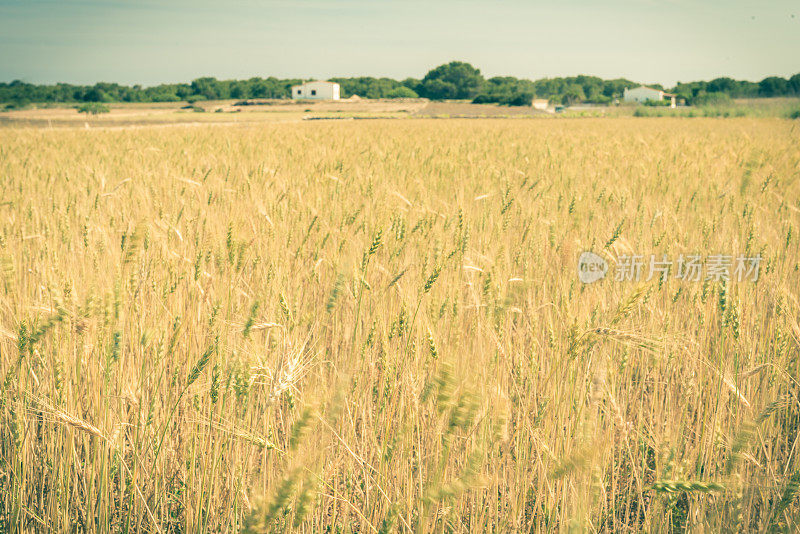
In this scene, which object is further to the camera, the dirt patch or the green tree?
the green tree

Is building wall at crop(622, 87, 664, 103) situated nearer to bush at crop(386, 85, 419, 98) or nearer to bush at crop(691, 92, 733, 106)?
bush at crop(386, 85, 419, 98)

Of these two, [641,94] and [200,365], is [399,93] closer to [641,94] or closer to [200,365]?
[641,94]

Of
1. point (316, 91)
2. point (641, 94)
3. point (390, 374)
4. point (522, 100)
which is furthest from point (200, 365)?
point (641, 94)

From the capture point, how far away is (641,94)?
8000 centimetres

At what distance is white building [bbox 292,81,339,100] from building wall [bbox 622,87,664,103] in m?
44.9

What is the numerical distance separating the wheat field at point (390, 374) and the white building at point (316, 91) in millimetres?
76937

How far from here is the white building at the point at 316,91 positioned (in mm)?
75562

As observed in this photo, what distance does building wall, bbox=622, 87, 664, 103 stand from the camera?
7812cm

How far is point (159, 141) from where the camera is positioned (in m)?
6.98

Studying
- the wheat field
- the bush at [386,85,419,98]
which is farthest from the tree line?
the wheat field

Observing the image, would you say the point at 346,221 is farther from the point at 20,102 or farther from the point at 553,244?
the point at 20,102

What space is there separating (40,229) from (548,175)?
11.9 ft

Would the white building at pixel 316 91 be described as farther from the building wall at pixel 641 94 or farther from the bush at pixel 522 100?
the building wall at pixel 641 94

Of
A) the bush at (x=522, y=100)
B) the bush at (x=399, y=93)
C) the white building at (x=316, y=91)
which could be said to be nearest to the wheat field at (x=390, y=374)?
the bush at (x=522, y=100)
